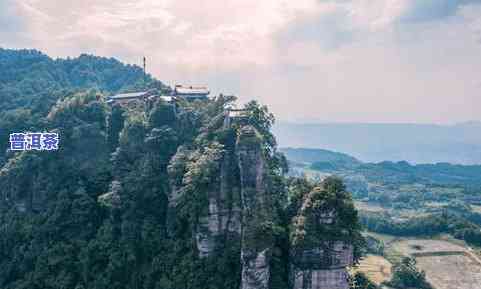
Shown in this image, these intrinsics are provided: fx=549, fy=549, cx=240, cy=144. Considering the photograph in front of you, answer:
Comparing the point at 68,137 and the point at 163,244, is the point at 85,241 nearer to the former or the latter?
the point at 163,244

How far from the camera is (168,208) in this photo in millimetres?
44031

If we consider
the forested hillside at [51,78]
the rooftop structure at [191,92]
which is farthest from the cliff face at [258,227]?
the forested hillside at [51,78]

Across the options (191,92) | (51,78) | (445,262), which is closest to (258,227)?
(191,92)

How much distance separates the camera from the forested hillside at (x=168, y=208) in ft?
125

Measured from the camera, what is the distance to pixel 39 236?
1884 inches

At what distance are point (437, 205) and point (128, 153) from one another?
307ft

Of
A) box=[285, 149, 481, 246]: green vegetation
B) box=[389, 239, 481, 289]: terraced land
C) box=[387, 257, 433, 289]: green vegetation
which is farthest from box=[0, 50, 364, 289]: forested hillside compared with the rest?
box=[285, 149, 481, 246]: green vegetation

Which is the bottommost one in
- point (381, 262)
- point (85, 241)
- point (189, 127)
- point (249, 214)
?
point (381, 262)

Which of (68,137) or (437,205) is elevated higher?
(68,137)

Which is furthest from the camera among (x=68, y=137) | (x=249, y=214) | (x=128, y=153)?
(x=68, y=137)

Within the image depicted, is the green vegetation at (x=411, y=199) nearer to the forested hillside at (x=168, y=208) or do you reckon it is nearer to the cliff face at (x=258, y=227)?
the forested hillside at (x=168, y=208)

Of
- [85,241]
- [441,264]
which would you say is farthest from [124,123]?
[441,264]

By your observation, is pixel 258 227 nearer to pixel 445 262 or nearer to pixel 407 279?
pixel 407 279

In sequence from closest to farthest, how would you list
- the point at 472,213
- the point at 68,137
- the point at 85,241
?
the point at 85,241, the point at 68,137, the point at 472,213
